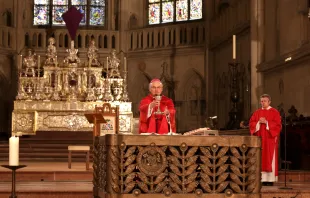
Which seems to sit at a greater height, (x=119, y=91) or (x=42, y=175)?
(x=119, y=91)

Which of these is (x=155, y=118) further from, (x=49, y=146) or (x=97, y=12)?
(x=97, y=12)

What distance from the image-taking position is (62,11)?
92.7 ft

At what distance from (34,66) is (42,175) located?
8583 mm

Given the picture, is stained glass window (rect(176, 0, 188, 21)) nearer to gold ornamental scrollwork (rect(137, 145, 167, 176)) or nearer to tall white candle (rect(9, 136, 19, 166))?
gold ornamental scrollwork (rect(137, 145, 167, 176))

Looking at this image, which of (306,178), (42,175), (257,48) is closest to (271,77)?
(257,48)

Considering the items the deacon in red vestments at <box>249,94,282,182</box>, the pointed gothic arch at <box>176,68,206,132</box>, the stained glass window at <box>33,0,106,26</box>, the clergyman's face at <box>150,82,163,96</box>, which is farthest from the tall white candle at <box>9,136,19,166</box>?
the stained glass window at <box>33,0,106,26</box>

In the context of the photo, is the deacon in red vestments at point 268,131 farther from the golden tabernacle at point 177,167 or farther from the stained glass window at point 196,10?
the stained glass window at point 196,10

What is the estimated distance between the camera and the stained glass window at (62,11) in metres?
28.1

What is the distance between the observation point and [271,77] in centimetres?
1880

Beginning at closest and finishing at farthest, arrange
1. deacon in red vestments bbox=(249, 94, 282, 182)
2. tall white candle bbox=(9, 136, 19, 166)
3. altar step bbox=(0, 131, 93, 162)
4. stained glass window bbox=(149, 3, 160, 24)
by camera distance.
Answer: tall white candle bbox=(9, 136, 19, 166)
deacon in red vestments bbox=(249, 94, 282, 182)
altar step bbox=(0, 131, 93, 162)
stained glass window bbox=(149, 3, 160, 24)

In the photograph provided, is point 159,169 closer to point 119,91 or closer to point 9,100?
point 119,91

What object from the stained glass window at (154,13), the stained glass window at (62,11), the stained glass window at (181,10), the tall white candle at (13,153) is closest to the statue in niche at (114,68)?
the stained glass window at (181,10)

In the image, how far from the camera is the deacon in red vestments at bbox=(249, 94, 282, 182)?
37.9 ft

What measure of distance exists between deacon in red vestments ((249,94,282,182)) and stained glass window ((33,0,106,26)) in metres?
17.2
